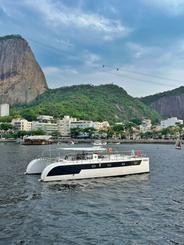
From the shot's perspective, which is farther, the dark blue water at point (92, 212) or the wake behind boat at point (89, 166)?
the wake behind boat at point (89, 166)

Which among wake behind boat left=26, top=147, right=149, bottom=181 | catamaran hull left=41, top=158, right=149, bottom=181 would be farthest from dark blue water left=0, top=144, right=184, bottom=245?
wake behind boat left=26, top=147, right=149, bottom=181

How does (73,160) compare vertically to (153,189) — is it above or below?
above

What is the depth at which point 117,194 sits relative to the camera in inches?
1574

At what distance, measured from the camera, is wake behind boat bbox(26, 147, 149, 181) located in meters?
47.0

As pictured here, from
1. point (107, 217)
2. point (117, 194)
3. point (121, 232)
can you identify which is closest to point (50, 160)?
point (117, 194)

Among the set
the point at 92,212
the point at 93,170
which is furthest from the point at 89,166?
the point at 92,212

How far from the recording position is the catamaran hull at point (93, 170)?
46844mm

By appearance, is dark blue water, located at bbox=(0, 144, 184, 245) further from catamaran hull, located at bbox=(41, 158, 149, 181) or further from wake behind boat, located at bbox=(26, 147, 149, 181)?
Result: wake behind boat, located at bbox=(26, 147, 149, 181)

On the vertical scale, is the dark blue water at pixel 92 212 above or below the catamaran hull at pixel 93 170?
below

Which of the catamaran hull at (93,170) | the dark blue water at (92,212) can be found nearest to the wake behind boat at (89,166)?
the catamaran hull at (93,170)

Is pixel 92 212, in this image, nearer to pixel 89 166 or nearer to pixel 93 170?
pixel 89 166

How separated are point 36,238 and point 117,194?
16.6 meters

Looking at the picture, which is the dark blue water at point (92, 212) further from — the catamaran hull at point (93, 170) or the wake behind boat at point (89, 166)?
the wake behind boat at point (89, 166)

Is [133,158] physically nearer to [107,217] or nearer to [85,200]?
[85,200]
